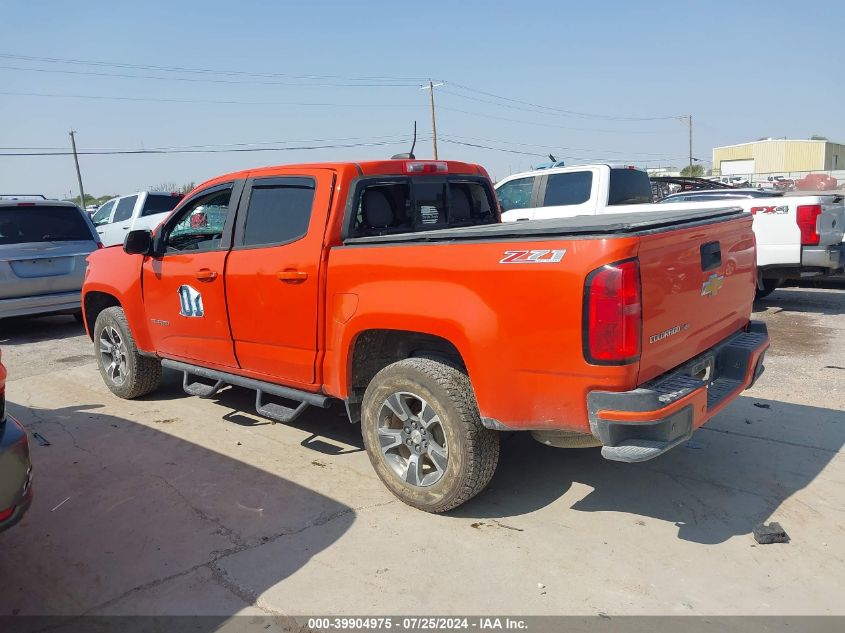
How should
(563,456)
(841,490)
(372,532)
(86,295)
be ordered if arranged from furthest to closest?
(86,295) → (563,456) → (841,490) → (372,532)

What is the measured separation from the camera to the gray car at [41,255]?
8.79 m

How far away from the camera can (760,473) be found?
4180 mm

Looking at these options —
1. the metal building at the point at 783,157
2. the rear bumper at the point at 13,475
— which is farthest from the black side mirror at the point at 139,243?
the metal building at the point at 783,157

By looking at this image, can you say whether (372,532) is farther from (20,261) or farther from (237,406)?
(20,261)

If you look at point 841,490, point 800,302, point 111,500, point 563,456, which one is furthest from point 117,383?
point 800,302

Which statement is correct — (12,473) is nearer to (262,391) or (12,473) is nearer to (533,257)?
(262,391)

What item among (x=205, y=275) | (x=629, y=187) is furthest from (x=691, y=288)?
(x=629, y=187)

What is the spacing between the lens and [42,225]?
362 inches

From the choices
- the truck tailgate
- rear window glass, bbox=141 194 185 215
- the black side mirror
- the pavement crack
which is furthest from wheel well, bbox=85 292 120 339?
rear window glass, bbox=141 194 185 215

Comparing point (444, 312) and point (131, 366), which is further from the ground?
point (444, 312)

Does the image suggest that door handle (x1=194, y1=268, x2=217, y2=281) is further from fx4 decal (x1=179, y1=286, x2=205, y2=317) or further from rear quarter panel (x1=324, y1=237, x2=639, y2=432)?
rear quarter panel (x1=324, y1=237, x2=639, y2=432)

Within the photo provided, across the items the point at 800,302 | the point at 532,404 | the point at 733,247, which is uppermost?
the point at 733,247

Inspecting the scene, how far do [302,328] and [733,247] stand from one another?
255cm

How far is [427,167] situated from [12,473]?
9.91 ft
